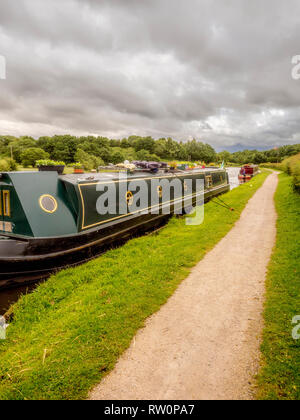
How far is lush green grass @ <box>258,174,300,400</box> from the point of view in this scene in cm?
236

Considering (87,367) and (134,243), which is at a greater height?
(134,243)

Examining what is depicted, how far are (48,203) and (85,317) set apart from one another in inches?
105

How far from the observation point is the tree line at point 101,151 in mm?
59328

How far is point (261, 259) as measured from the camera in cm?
561

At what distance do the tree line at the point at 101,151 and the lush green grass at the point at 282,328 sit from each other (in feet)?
133

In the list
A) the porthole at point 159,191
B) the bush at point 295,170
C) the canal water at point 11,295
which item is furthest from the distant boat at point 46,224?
the bush at point 295,170

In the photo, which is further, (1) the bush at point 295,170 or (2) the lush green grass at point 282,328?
(1) the bush at point 295,170

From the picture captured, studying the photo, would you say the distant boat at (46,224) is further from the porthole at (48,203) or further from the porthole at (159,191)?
the porthole at (159,191)

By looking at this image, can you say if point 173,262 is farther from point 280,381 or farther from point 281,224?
point 281,224

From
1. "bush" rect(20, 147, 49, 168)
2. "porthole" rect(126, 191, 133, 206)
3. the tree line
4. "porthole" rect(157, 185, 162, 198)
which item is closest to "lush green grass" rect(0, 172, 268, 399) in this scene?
"porthole" rect(126, 191, 133, 206)

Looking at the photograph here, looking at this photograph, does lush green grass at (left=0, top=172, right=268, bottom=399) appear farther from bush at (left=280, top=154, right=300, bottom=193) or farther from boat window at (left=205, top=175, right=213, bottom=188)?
bush at (left=280, top=154, right=300, bottom=193)
